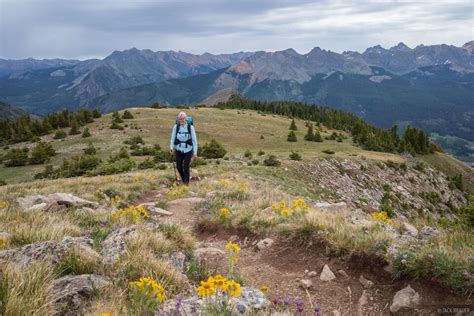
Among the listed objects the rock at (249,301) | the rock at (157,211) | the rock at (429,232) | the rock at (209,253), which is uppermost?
the rock at (249,301)

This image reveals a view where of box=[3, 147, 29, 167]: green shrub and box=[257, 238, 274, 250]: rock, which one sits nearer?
box=[257, 238, 274, 250]: rock

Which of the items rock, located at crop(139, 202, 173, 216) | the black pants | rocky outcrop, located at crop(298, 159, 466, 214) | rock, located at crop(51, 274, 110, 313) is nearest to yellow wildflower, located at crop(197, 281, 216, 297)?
rock, located at crop(51, 274, 110, 313)

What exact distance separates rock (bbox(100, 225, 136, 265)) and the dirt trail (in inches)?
Answer: 57.2

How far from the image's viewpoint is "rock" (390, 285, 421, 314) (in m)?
4.19

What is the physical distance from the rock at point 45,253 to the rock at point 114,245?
0.19 m

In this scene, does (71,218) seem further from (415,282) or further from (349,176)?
(349,176)

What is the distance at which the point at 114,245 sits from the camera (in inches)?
208

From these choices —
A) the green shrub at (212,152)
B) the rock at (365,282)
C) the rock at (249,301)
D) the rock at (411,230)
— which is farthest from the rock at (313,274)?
the green shrub at (212,152)

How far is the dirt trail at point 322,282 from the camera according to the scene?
4430 mm

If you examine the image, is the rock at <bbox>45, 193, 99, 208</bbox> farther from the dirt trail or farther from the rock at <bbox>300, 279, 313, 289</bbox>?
the rock at <bbox>300, 279, 313, 289</bbox>

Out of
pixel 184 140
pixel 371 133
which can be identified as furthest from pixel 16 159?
pixel 371 133

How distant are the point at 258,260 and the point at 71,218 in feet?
14.4

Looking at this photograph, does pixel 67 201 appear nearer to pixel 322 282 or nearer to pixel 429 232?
pixel 322 282

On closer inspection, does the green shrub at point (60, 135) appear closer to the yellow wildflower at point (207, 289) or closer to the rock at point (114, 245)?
the rock at point (114, 245)
